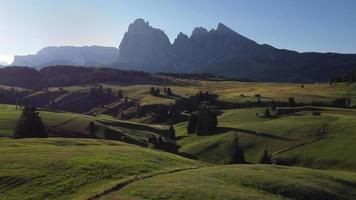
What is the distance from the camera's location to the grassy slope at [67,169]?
44844 millimetres

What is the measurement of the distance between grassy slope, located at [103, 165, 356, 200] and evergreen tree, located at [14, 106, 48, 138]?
189 ft

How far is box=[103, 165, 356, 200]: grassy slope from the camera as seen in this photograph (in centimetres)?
4281

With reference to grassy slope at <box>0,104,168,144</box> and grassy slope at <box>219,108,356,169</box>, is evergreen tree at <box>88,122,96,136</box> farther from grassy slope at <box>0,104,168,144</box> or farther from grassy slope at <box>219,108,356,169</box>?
grassy slope at <box>219,108,356,169</box>

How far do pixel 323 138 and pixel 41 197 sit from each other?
303 feet

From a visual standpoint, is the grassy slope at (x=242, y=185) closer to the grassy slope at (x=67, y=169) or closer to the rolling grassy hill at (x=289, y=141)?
the grassy slope at (x=67, y=169)

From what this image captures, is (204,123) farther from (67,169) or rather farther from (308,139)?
(67,169)

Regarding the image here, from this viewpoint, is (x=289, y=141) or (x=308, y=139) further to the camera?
(x=289, y=141)

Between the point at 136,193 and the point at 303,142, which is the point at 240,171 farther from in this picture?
the point at 303,142

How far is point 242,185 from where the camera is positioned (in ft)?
160

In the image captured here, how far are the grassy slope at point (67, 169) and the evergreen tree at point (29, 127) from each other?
37.0 m

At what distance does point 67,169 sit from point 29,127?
56.1 meters

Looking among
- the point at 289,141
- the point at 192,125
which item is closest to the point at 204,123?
the point at 192,125

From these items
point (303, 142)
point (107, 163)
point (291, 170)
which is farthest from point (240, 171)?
point (303, 142)

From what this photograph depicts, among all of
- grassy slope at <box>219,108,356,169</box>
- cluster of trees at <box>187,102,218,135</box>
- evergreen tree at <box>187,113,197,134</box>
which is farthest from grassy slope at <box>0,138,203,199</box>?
evergreen tree at <box>187,113,197,134</box>
